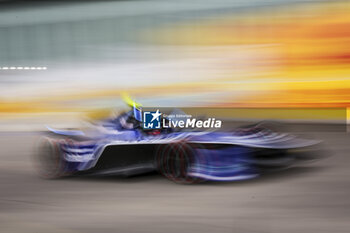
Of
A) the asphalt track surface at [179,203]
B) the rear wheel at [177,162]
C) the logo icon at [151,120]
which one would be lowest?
the asphalt track surface at [179,203]

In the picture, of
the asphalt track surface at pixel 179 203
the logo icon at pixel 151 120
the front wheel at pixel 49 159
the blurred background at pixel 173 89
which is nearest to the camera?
the asphalt track surface at pixel 179 203

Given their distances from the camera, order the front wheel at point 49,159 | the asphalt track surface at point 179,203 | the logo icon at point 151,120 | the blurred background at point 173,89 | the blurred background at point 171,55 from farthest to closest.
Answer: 1. the blurred background at point 171,55
2. the front wheel at point 49,159
3. the logo icon at point 151,120
4. the blurred background at point 173,89
5. the asphalt track surface at point 179,203

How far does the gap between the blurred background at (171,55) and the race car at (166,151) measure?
2.89m

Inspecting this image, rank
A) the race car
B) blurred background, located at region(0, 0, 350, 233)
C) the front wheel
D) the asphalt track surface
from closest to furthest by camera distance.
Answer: the asphalt track surface
blurred background, located at region(0, 0, 350, 233)
the race car
the front wheel

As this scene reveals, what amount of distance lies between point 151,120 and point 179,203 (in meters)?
1.49

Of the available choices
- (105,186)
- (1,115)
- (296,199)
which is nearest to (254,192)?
(296,199)

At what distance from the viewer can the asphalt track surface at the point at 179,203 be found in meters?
3.71

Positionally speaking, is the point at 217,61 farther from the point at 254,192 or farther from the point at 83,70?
the point at 254,192

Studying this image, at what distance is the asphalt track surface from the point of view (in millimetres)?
3707

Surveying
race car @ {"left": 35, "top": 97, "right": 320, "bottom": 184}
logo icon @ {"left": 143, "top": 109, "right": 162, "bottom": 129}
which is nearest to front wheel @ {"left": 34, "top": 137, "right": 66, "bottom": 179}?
race car @ {"left": 35, "top": 97, "right": 320, "bottom": 184}

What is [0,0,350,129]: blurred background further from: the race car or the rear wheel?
the rear wheel

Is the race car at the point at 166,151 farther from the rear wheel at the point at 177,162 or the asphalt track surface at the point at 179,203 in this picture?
the asphalt track surface at the point at 179,203

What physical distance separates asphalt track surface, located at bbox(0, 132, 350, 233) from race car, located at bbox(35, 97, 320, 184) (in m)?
0.15

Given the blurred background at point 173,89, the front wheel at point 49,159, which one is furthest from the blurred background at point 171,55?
the front wheel at point 49,159
